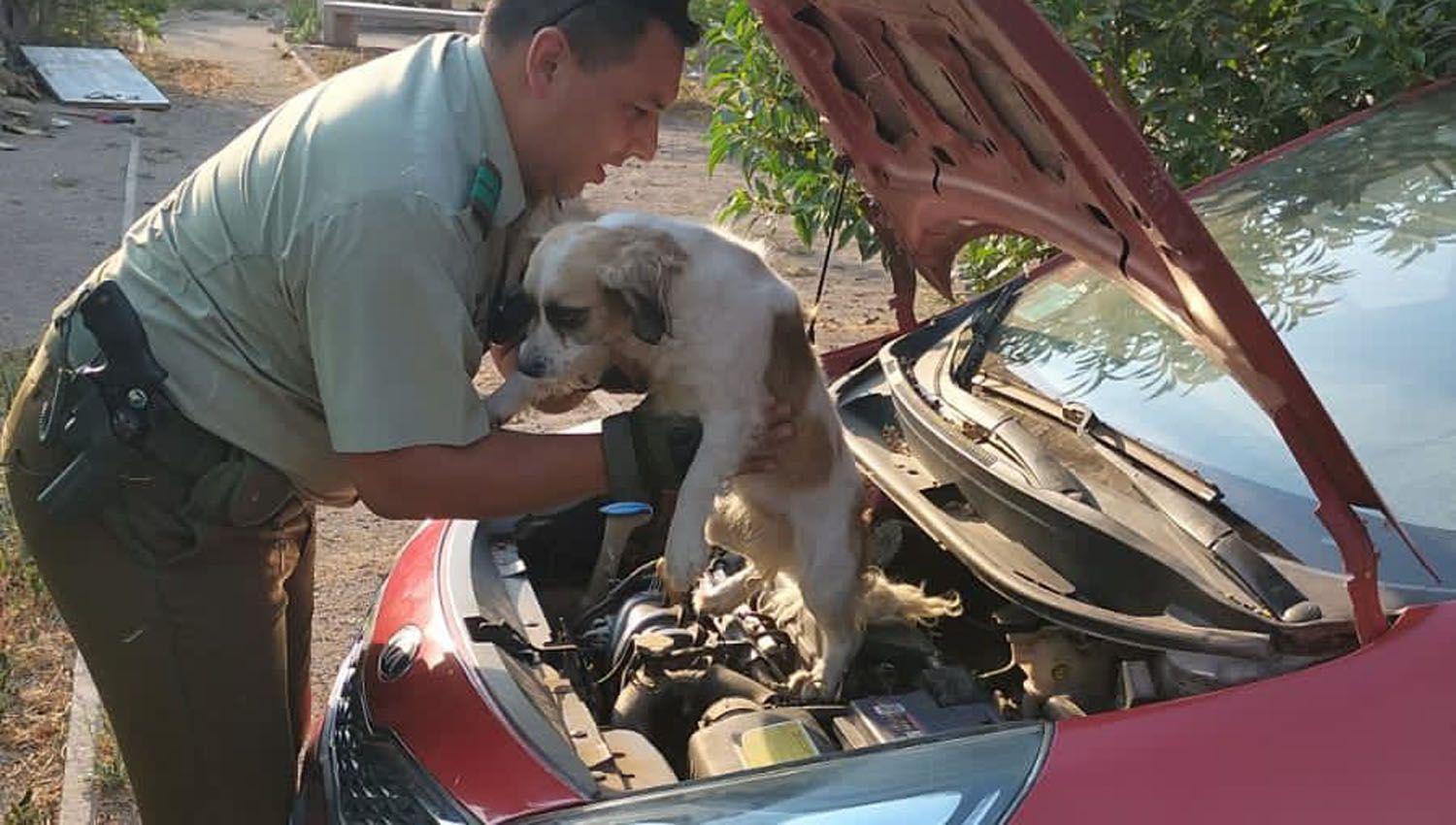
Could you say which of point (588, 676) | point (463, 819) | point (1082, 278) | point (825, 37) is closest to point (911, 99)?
point (825, 37)

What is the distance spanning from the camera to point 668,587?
269 cm

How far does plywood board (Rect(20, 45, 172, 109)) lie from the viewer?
12.8 meters

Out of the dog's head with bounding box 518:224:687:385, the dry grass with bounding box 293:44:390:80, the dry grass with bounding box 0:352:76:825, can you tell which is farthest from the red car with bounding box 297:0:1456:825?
the dry grass with bounding box 293:44:390:80

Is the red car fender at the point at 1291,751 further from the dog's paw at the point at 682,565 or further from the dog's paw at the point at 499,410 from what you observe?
the dog's paw at the point at 499,410

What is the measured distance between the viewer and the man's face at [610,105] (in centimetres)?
241

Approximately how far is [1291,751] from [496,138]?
1454 mm

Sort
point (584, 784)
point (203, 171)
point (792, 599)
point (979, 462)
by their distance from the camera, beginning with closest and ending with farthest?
point (584, 784)
point (979, 462)
point (203, 171)
point (792, 599)

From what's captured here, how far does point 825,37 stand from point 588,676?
1.14m

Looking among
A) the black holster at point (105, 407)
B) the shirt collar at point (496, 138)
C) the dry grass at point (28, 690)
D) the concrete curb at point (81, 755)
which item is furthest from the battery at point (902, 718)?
the dry grass at point (28, 690)

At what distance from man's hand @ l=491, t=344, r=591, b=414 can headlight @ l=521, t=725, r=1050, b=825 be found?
3.41 feet

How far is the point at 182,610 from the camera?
254 cm

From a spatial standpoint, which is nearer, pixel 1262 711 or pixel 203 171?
pixel 1262 711

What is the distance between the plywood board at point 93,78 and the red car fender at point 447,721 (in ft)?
37.2

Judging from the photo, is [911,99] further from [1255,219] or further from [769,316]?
[1255,219]
